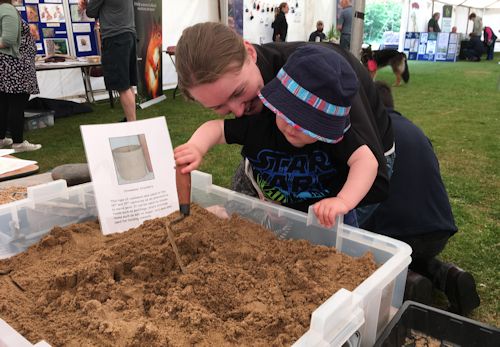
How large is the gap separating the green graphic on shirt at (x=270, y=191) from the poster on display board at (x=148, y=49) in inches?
160

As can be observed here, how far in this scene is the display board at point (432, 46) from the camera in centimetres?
1257

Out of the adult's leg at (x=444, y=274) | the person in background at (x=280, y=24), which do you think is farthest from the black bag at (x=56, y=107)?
the person in background at (x=280, y=24)

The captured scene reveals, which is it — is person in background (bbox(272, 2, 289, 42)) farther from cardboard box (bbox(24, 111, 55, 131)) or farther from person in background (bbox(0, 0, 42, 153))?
person in background (bbox(0, 0, 42, 153))

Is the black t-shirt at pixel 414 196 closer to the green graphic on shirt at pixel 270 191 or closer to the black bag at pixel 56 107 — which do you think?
the green graphic on shirt at pixel 270 191

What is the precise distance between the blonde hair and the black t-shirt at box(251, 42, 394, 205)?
0.12 metres

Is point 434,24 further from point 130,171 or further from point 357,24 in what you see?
point 130,171

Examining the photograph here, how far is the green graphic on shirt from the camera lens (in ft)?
3.54

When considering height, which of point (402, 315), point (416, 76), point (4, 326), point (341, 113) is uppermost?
point (341, 113)

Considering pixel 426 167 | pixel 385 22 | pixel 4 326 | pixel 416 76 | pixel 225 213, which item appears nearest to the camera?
pixel 4 326

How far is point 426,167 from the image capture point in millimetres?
1226

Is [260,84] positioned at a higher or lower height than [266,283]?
higher

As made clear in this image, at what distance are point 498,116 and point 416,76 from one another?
4.09m

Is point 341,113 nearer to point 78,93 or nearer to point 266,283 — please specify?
point 266,283

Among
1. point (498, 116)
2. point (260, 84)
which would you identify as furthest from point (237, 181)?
point (498, 116)
